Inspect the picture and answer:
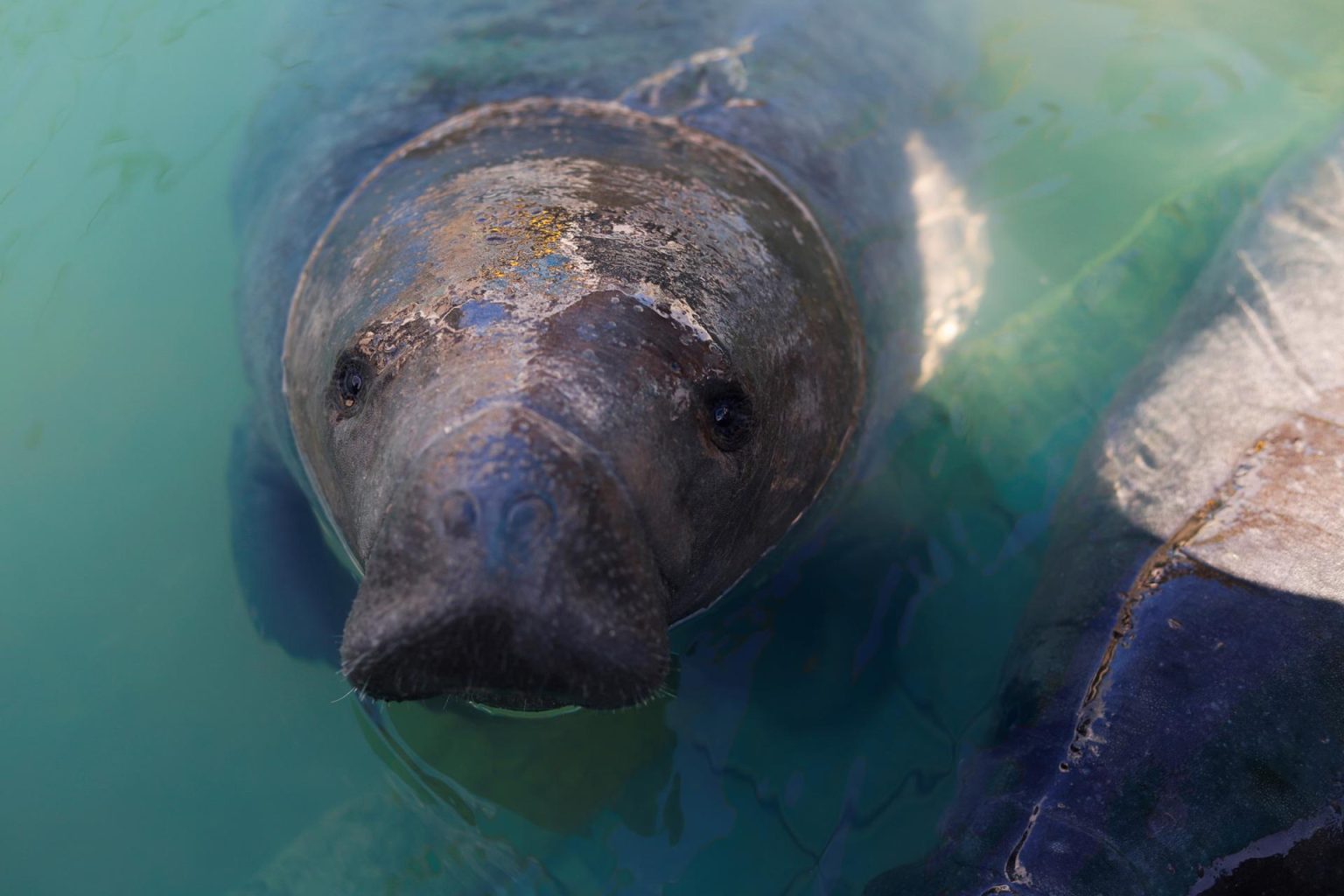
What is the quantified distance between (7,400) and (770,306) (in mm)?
4100

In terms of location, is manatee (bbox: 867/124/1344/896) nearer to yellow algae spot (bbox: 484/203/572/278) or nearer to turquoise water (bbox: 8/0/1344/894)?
turquoise water (bbox: 8/0/1344/894)

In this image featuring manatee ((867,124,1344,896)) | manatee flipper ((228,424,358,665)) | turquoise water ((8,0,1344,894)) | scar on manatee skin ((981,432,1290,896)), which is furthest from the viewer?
manatee flipper ((228,424,358,665))

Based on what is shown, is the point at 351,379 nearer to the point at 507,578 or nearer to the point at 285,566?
the point at 507,578

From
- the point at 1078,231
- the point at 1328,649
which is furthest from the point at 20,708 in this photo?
the point at 1078,231

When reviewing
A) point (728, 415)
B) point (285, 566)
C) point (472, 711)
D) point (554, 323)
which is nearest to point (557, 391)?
point (554, 323)

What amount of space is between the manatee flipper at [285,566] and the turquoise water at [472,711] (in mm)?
126

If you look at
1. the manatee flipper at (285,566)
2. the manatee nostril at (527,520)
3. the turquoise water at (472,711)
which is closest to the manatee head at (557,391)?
the manatee nostril at (527,520)

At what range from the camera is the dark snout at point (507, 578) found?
2592 millimetres

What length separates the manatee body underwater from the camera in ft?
9.02

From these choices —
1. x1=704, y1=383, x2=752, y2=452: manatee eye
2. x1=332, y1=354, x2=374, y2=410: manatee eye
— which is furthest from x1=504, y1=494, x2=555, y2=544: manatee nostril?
x1=332, y1=354, x2=374, y2=410: manatee eye

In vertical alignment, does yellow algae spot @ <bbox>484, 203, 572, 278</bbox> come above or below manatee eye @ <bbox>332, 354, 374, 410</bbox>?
above

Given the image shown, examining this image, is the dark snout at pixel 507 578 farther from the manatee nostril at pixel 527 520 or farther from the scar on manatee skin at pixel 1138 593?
the scar on manatee skin at pixel 1138 593

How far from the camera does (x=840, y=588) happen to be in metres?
4.89

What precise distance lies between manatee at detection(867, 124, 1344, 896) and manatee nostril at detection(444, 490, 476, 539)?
2.24m
